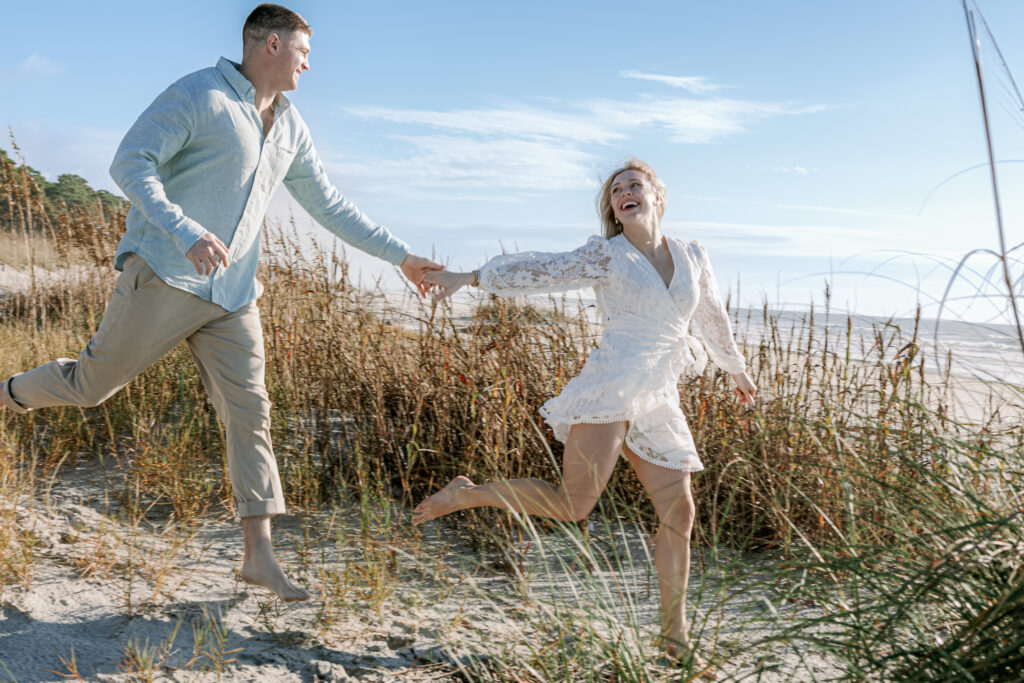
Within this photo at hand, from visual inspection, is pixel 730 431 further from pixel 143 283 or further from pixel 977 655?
pixel 143 283

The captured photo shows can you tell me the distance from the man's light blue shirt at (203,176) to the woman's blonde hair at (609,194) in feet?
4.44

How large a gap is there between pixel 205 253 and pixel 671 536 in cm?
187

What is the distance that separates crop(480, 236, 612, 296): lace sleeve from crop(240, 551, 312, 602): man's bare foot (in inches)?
52.2

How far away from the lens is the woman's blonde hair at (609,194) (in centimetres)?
307

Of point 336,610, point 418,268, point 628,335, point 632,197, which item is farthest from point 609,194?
point 336,610

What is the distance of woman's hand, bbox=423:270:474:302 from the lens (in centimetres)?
314

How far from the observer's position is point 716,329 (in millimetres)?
3205

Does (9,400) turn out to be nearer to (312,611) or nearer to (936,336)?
(312,611)

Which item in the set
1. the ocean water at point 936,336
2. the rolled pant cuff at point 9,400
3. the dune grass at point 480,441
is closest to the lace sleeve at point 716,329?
the dune grass at point 480,441

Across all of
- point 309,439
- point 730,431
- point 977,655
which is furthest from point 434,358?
point 977,655

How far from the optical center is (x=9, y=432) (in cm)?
452

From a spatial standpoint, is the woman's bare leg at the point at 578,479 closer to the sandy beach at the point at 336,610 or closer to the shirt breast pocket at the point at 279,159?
the sandy beach at the point at 336,610

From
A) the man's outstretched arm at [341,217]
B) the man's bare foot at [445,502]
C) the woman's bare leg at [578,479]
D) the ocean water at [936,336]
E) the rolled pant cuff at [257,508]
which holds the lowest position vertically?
the rolled pant cuff at [257,508]

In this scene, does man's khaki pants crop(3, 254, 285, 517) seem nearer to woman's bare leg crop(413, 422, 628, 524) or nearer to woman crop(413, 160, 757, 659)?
woman crop(413, 160, 757, 659)
